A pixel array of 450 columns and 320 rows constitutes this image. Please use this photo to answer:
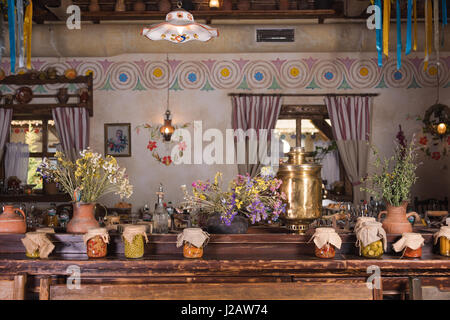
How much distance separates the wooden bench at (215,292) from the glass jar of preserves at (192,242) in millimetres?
706

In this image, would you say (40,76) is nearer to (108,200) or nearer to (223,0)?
(108,200)

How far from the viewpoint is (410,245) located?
2.53m

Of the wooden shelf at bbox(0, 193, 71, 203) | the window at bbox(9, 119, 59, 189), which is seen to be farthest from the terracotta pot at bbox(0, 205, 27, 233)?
the window at bbox(9, 119, 59, 189)

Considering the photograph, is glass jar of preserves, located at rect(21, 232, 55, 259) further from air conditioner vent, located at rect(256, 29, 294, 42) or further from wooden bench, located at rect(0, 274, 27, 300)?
air conditioner vent, located at rect(256, 29, 294, 42)

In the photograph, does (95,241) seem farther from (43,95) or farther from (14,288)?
(43,95)

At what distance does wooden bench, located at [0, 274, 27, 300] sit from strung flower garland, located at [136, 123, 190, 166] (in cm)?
567

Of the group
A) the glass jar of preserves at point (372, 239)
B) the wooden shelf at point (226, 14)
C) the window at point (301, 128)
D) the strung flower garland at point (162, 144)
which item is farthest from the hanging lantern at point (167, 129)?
the glass jar of preserves at point (372, 239)

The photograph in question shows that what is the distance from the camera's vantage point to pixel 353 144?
7.42 meters

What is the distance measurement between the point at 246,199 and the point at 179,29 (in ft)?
5.13

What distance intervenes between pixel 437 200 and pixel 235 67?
4.13 meters

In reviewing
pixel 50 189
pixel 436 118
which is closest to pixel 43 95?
pixel 50 189

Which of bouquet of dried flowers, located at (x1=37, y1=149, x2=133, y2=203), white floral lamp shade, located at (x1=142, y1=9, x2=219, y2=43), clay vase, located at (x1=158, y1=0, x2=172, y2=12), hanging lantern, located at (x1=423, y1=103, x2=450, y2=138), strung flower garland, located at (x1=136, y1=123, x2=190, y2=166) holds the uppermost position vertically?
clay vase, located at (x1=158, y1=0, x2=172, y2=12)

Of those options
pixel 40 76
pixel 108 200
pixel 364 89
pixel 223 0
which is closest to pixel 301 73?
pixel 364 89

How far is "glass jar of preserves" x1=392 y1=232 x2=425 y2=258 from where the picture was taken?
8.30ft
